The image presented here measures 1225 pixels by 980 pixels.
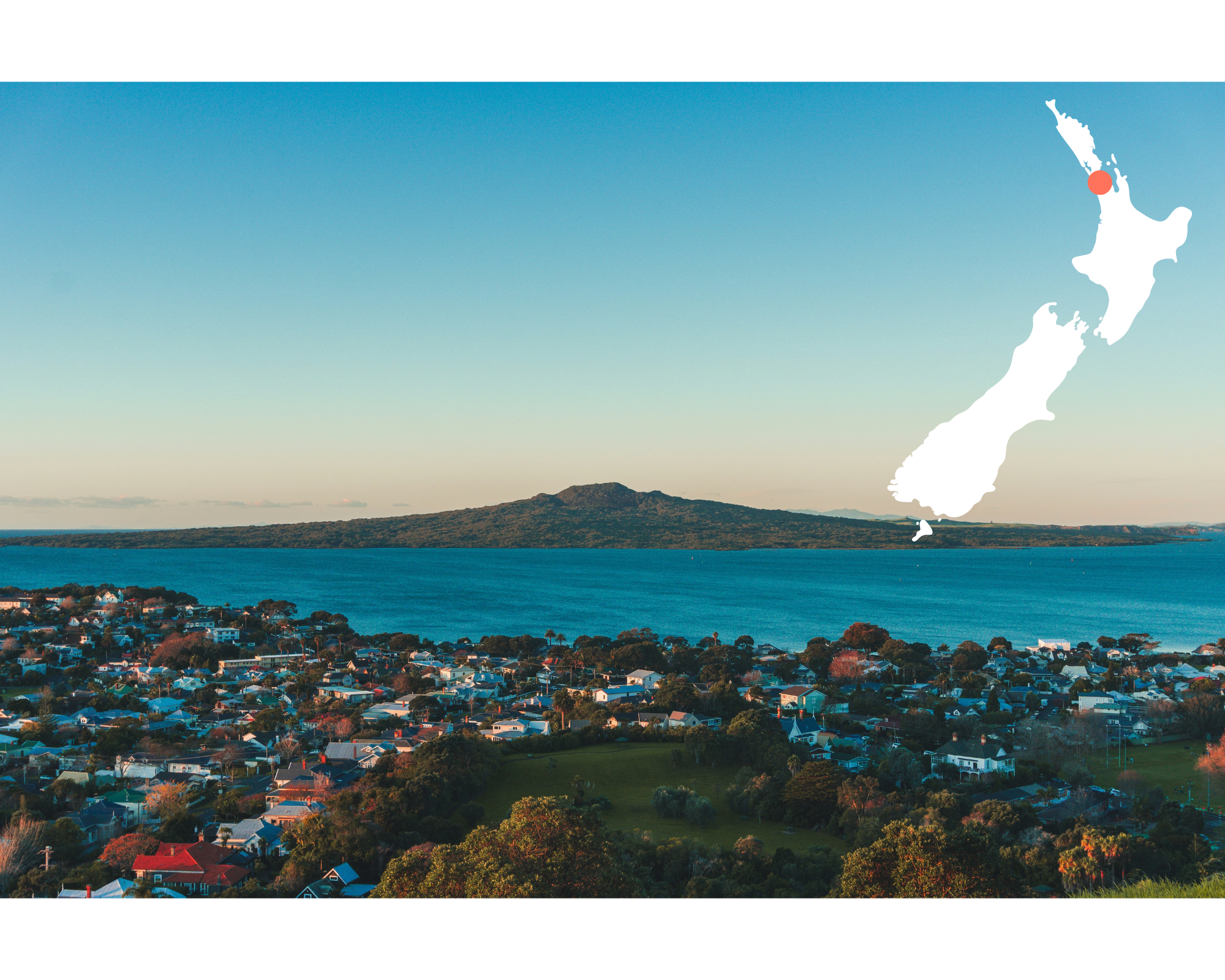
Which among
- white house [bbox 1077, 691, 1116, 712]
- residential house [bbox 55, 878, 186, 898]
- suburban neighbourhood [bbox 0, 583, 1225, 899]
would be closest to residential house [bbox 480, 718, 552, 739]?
suburban neighbourhood [bbox 0, 583, 1225, 899]

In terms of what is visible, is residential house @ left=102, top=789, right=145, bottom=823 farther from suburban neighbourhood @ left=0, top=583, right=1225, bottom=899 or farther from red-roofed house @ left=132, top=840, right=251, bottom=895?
red-roofed house @ left=132, top=840, right=251, bottom=895

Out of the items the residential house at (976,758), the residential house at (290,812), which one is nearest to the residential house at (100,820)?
the residential house at (290,812)

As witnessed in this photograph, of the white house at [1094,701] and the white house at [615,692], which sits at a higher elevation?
the white house at [1094,701]

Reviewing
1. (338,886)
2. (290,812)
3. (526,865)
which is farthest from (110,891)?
(526,865)

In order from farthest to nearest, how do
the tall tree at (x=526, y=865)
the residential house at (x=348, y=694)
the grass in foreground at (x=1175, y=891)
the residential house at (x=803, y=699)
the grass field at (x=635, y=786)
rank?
the residential house at (x=348, y=694) → the residential house at (x=803, y=699) → the grass field at (x=635, y=786) → the tall tree at (x=526, y=865) → the grass in foreground at (x=1175, y=891)

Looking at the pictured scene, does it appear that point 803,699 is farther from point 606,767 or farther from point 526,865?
point 526,865

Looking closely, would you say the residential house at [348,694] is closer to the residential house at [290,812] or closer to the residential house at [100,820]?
the residential house at [100,820]
